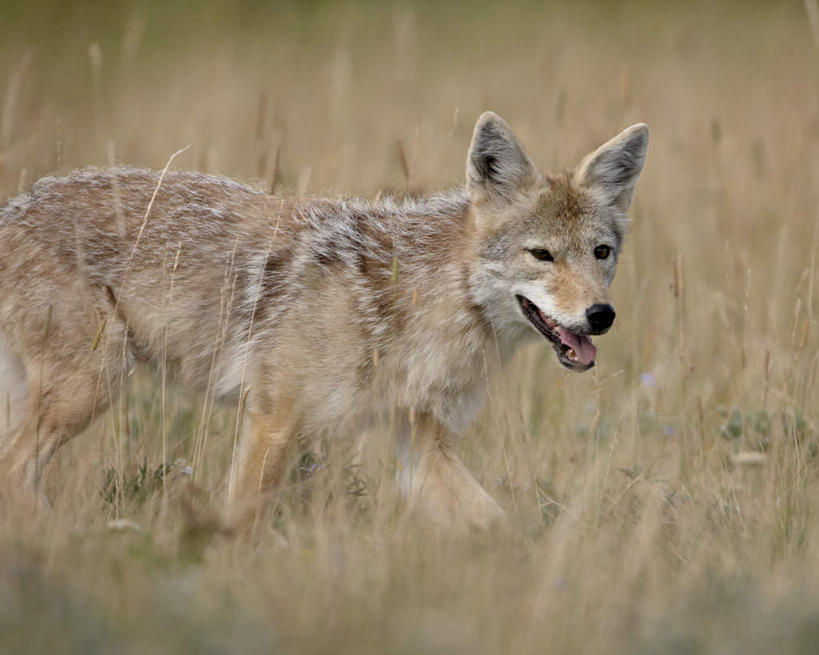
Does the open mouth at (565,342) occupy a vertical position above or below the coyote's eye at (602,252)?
below

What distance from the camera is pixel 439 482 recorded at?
530cm

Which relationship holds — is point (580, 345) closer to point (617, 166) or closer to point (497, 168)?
point (497, 168)

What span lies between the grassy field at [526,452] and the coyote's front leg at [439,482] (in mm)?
136

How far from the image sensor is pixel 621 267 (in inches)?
354

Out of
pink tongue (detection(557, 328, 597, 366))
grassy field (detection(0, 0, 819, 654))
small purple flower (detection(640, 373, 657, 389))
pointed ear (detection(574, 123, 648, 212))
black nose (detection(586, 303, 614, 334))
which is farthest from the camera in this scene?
small purple flower (detection(640, 373, 657, 389))

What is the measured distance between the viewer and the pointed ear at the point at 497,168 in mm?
5449

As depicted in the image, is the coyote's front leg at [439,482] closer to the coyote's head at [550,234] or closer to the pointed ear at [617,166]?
the coyote's head at [550,234]

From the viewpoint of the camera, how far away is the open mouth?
502 cm

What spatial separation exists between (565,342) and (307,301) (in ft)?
4.25

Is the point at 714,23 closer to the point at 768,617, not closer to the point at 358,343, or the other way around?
the point at 358,343

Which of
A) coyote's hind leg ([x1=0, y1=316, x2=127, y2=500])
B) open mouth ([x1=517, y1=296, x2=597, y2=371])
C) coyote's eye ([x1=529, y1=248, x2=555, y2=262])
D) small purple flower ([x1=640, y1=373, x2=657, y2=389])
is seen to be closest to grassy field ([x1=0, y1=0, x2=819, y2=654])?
small purple flower ([x1=640, y1=373, x2=657, y2=389])

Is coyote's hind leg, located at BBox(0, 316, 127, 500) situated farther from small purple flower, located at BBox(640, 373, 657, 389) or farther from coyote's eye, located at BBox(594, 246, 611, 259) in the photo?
small purple flower, located at BBox(640, 373, 657, 389)

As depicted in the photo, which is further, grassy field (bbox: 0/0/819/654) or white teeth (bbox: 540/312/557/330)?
white teeth (bbox: 540/312/557/330)

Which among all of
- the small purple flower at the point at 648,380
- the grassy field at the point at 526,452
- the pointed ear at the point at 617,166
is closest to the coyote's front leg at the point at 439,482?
the grassy field at the point at 526,452
